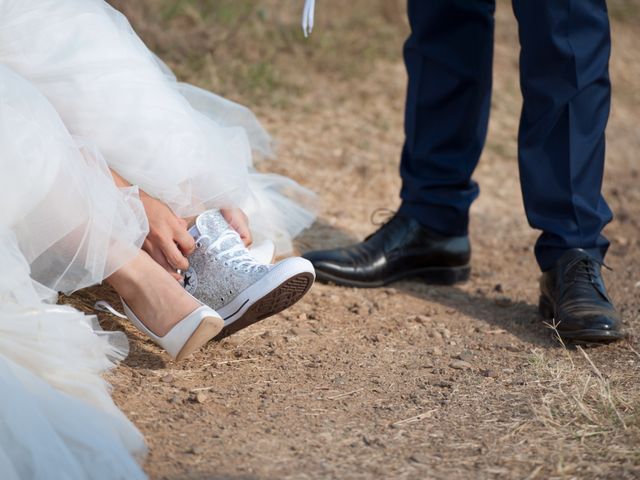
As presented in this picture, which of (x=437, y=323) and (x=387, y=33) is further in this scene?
(x=387, y=33)

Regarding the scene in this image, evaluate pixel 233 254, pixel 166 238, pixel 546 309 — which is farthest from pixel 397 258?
pixel 166 238

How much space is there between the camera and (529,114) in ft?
7.77

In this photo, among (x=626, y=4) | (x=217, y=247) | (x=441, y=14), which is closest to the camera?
(x=217, y=247)

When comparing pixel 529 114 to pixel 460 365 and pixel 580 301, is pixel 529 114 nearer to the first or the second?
pixel 580 301

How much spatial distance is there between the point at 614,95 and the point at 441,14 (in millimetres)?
2548

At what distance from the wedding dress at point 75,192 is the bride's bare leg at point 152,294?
3 cm

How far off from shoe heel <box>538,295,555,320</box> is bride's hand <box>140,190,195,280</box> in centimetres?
96

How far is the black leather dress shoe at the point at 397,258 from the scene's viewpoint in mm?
2660

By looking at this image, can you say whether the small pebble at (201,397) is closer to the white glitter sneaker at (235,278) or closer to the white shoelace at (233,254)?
the white glitter sneaker at (235,278)

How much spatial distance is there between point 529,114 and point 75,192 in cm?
114

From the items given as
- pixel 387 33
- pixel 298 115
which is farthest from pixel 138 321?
pixel 387 33

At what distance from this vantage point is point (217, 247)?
6.95ft

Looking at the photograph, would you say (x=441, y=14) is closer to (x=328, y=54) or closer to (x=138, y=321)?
(x=138, y=321)

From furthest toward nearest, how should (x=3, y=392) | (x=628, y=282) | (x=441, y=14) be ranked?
1. (x=628, y=282)
2. (x=441, y=14)
3. (x=3, y=392)
